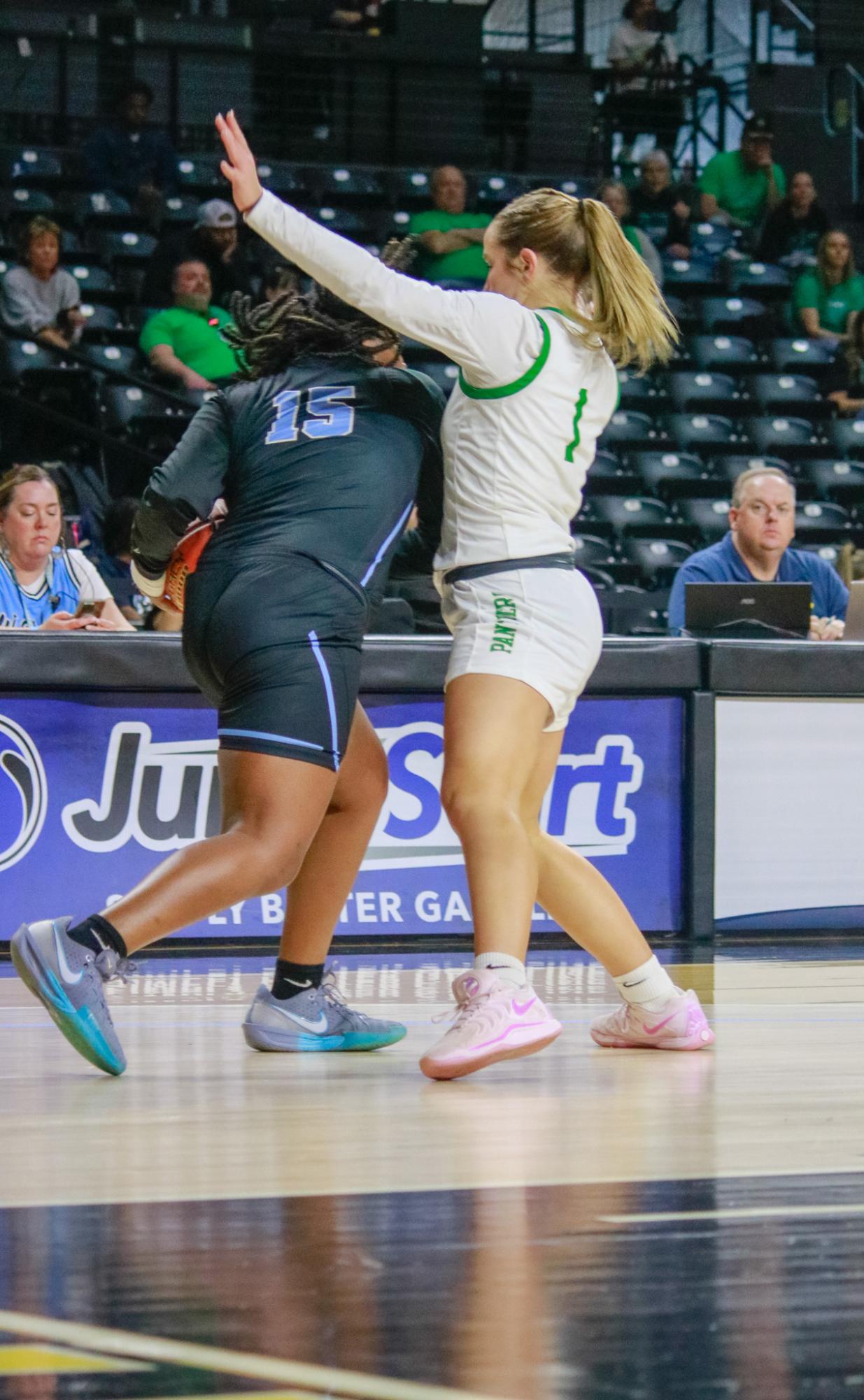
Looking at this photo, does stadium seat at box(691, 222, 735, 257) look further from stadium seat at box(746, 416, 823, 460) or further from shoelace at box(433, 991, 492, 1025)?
shoelace at box(433, 991, 492, 1025)

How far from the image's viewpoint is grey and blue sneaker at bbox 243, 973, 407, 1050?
3.75 metres

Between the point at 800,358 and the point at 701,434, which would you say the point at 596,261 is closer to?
the point at 701,434

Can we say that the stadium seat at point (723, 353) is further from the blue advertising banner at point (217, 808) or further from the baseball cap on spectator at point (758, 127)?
the blue advertising banner at point (217, 808)

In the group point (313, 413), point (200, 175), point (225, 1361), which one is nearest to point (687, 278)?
point (200, 175)

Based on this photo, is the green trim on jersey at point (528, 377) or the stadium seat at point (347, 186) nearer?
the green trim on jersey at point (528, 377)

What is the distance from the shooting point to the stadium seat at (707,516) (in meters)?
11.1

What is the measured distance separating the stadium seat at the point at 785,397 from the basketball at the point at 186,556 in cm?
941

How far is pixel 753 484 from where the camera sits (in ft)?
22.8

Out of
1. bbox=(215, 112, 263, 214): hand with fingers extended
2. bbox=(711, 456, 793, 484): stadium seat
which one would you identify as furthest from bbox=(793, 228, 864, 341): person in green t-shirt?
bbox=(215, 112, 263, 214): hand with fingers extended

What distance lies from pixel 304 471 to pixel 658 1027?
1286mm

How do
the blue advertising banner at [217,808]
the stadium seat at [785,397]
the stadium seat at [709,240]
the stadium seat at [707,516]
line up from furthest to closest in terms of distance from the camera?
the stadium seat at [709,240], the stadium seat at [785,397], the stadium seat at [707,516], the blue advertising banner at [217,808]

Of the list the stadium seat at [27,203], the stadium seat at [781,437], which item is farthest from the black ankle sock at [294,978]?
the stadium seat at [27,203]

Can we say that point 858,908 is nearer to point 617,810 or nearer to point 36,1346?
point 617,810

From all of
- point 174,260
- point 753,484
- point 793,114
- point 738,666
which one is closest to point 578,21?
point 793,114
